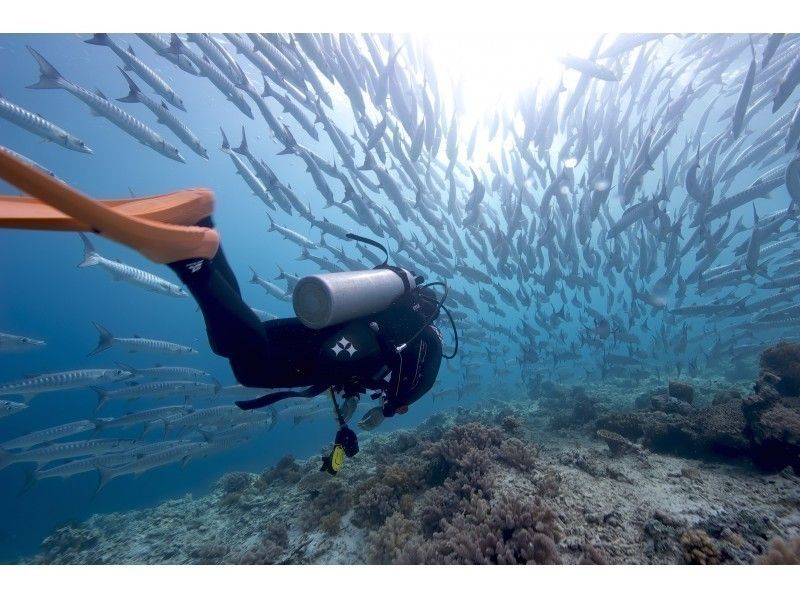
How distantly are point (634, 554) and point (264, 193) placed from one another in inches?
465

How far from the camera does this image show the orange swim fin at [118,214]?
1469 mm

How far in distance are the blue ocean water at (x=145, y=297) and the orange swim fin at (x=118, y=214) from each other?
31.3 feet

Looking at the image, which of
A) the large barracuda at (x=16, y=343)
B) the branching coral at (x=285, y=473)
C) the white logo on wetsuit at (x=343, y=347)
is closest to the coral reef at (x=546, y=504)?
the branching coral at (x=285, y=473)

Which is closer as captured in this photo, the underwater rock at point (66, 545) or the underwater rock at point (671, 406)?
the underwater rock at point (671, 406)

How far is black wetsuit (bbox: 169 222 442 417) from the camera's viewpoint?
104 inches

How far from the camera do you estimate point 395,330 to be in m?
3.57

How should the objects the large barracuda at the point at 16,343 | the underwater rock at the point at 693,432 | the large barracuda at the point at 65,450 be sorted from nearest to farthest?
the underwater rock at the point at 693,432 < the large barracuda at the point at 65,450 < the large barracuda at the point at 16,343

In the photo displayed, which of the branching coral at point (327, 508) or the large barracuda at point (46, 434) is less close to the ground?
the large barracuda at point (46, 434)

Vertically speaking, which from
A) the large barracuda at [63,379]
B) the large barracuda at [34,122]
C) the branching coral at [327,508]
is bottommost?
the branching coral at [327,508]

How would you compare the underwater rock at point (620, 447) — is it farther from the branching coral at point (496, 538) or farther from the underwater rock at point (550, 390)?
the underwater rock at point (550, 390)

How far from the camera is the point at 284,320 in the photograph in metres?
3.48

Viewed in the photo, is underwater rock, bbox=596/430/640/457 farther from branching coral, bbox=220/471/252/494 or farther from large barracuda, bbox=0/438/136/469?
large barracuda, bbox=0/438/136/469

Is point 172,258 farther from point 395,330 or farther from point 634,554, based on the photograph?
point 634,554
